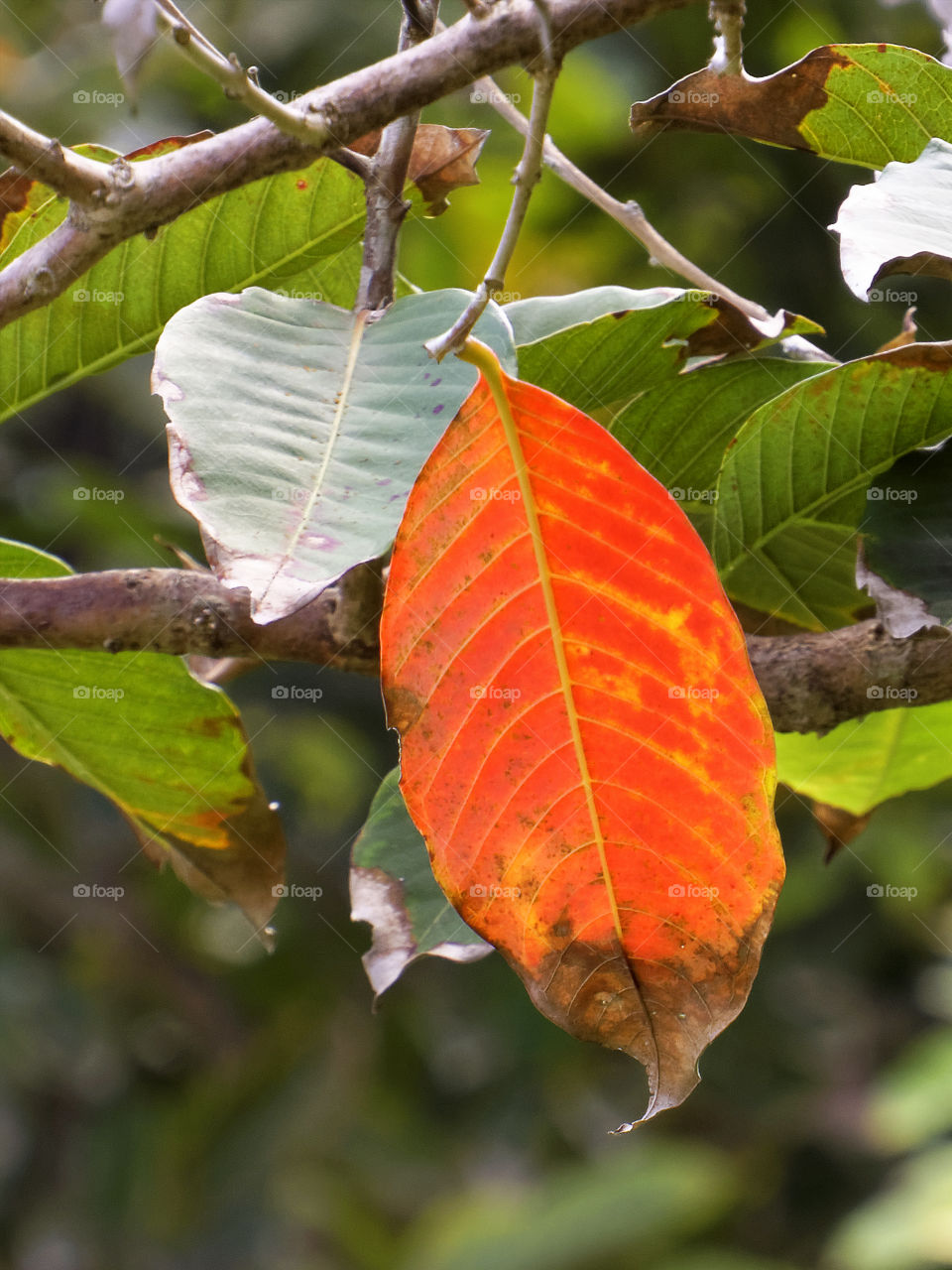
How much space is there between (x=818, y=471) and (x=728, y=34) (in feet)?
0.73

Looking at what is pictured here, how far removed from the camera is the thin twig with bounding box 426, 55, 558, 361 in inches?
17.7

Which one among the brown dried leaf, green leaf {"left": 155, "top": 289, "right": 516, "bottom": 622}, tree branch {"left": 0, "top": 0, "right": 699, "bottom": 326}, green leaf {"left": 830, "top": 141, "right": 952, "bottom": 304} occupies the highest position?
tree branch {"left": 0, "top": 0, "right": 699, "bottom": 326}

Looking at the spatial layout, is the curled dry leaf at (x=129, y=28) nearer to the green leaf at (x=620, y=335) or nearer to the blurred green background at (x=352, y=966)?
the green leaf at (x=620, y=335)

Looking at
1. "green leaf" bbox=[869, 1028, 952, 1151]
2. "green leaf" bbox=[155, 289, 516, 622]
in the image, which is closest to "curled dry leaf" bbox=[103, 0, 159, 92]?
"green leaf" bbox=[155, 289, 516, 622]

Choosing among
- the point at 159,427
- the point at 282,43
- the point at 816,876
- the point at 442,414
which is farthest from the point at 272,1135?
the point at 442,414

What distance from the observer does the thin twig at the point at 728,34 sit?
487 millimetres

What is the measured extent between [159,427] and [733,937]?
2.03m

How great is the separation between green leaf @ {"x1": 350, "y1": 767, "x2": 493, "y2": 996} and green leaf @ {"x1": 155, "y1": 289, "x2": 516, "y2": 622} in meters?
0.21

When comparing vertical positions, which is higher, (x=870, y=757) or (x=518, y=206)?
(x=518, y=206)

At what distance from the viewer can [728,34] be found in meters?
0.52

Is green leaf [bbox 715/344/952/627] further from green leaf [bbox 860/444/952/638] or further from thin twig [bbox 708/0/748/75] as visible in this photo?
thin twig [bbox 708/0/748/75]

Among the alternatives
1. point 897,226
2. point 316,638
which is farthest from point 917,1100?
point 897,226

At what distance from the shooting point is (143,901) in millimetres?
2402

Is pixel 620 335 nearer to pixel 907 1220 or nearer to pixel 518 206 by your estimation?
pixel 518 206
